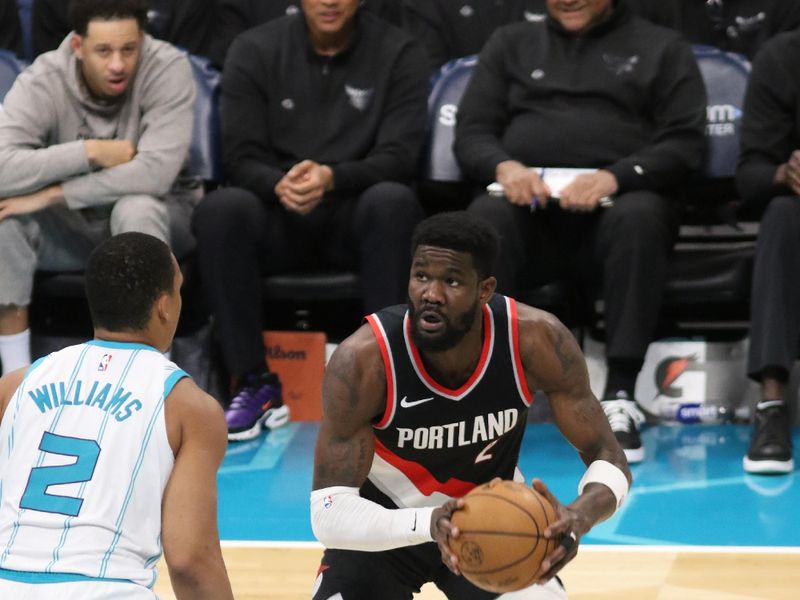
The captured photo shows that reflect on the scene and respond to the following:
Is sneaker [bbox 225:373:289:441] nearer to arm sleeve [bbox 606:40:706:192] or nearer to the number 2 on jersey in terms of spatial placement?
arm sleeve [bbox 606:40:706:192]

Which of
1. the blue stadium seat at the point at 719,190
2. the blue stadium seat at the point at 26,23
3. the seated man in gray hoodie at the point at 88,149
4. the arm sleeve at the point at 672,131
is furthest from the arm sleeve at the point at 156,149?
the blue stadium seat at the point at 719,190

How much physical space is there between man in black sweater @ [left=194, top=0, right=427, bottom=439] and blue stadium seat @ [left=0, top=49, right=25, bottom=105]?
0.99 metres

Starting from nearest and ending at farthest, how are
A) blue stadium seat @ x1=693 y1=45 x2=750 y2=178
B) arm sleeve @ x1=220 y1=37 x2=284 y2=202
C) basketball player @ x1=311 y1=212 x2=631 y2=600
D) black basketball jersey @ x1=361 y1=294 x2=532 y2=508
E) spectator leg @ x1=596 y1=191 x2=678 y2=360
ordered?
basketball player @ x1=311 y1=212 x2=631 y2=600
black basketball jersey @ x1=361 y1=294 x2=532 y2=508
spectator leg @ x1=596 y1=191 x2=678 y2=360
arm sleeve @ x1=220 y1=37 x2=284 y2=202
blue stadium seat @ x1=693 y1=45 x2=750 y2=178

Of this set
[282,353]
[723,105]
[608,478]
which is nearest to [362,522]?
[608,478]

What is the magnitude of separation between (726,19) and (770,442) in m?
2.18

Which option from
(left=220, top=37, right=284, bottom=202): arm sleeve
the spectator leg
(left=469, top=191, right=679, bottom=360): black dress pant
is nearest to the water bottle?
(left=469, top=191, right=679, bottom=360): black dress pant

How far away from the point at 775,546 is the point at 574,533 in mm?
1605

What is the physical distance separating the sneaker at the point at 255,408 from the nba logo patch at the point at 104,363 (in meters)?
2.83

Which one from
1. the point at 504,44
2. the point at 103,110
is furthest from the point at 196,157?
the point at 504,44

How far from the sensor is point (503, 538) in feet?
9.96

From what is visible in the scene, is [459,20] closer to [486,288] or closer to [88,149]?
[88,149]

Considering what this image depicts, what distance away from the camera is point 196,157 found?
6.30 meters

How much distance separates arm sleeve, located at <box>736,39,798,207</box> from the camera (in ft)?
18.6

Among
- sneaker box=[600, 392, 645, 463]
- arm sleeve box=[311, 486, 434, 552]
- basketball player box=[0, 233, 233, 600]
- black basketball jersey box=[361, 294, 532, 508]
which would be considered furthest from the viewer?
sneaker box=[600, 392, 645, 463]
